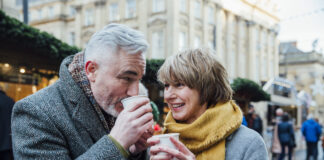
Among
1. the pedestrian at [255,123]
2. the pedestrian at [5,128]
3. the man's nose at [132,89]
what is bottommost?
the pedestrian at [255,123]

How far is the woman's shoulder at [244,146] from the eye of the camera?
1.60m

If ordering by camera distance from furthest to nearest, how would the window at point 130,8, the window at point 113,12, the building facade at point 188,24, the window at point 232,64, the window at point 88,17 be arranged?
the window at point 232,64 → the window at point 88,17 → the window at point 113,12 → the window at point 130,8 → the building facade at point 188,24

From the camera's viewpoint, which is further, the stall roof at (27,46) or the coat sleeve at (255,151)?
the stall roof at (27,46)

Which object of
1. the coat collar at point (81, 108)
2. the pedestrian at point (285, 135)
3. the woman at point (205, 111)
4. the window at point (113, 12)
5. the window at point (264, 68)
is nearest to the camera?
the coat collar at point (81, 108)

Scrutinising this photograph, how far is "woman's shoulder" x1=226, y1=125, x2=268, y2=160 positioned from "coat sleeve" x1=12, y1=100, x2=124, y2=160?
2.15 ft

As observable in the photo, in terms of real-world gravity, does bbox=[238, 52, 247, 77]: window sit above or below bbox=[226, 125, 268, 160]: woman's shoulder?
above

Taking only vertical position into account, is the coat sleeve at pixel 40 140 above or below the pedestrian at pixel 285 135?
above

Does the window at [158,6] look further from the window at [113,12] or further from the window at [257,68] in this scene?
the window at [257,68]

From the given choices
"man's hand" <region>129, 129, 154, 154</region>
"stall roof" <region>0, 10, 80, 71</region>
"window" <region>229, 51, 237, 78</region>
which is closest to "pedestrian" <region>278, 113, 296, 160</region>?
"stall roof" <region>0, 10, 80, 71</region>

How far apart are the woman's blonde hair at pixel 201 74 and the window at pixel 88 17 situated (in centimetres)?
2440

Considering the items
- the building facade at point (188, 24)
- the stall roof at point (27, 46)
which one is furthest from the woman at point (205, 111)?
the building facade at point (188, 24)

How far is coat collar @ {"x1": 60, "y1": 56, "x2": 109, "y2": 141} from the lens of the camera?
1505 mm

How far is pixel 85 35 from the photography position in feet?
82.7

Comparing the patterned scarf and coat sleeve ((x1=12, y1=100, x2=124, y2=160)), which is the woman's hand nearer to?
coat sleeve ((x1=12, y1=100, x2=124, y2=160))
